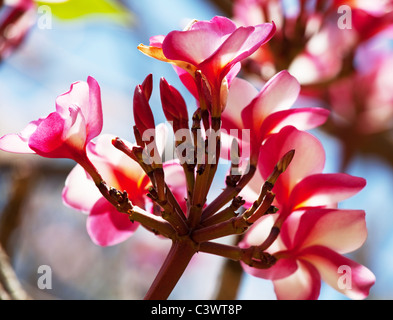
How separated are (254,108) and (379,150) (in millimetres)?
1317

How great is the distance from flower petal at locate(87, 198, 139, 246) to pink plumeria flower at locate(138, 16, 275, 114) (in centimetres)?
18

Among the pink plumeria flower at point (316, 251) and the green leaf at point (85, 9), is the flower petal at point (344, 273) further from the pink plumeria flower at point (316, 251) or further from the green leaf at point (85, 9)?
the green leaf at point (85, 9)

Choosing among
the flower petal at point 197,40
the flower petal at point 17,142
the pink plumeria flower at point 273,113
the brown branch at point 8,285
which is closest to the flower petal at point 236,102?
the pink plumeria flower at point 273,113

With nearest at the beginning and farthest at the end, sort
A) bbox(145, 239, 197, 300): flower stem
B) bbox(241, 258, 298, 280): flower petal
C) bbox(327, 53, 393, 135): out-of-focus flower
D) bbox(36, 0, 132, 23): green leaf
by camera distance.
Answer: bbox(145, 239, 197, 300): flower stem < bbox(241, 258, 298, 280): flower petal < bbox(36, 0, 132, 23): green leaf < bbox(327, 53, 393, 135): out-of-focus flower

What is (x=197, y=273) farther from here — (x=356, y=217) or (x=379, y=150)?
(x=356, y=217)

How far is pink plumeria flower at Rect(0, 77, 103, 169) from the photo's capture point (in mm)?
585

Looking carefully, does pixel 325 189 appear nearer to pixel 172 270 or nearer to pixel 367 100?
pixel 172 270

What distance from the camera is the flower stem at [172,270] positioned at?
0.57 meters

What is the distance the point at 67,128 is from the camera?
60cm

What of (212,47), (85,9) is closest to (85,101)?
(212,47)

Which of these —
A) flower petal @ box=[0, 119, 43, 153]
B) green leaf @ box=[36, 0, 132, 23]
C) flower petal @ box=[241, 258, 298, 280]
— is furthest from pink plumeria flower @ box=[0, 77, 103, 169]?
green leaf @ box=[36, 0, 132, 23]

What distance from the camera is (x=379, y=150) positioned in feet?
6.15

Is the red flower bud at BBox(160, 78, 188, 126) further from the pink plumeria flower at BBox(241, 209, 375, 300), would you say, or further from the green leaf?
the green leaf

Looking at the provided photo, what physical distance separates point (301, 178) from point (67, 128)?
0.86 ft
